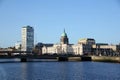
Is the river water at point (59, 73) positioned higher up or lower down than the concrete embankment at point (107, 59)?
lower down

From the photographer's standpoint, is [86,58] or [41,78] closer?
[41,78]

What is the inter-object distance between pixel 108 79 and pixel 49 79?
8.78 m

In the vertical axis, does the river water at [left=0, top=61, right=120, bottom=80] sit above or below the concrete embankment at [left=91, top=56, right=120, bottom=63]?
below

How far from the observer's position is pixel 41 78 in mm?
57969

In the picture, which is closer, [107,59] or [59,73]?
[59,73]

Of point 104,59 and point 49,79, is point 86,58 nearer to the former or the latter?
point 104,59

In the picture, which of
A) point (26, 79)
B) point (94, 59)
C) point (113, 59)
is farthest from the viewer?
point (94, 59)

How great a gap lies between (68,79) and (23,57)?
283 feet

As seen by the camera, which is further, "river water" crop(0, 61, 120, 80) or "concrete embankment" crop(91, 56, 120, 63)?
"concrete embankment" crop(91, 56, 120, 63)

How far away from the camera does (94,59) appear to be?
15762 centimetres

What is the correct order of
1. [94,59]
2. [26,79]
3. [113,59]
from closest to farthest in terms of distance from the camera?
[26,79] < [113,59] < [94,59]

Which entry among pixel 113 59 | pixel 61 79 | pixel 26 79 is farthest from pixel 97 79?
pixel 113 59

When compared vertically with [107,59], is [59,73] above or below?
below

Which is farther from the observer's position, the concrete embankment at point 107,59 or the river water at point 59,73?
the concrete embankment at point 107,59
